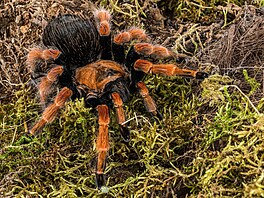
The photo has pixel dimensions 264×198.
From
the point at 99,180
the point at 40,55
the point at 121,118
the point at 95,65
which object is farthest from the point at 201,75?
the point at 40,55

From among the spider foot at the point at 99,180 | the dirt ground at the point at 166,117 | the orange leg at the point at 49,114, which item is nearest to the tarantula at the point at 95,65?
the orange leg at the point at 49,114

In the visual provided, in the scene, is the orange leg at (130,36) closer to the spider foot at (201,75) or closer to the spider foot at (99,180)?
the spider foot at (201,75)

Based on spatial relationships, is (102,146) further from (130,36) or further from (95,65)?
(130,36)

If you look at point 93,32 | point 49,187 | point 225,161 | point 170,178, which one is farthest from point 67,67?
point 225,161

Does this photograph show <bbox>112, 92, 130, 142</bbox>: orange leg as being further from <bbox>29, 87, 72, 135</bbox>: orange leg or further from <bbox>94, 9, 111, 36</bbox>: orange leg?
<bbox>94, 9, 111, 36</bbox>: orange leg

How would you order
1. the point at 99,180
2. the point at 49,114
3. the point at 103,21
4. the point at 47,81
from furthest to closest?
1. the point at 103,21
2. the point at 47,81
3. the point at 49,114
4. the point at 99,180

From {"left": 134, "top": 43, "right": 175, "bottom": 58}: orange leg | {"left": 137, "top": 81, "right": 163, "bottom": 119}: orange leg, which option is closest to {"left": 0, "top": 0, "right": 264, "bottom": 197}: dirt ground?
{"left": 137, "top": 81, "right": 163, "bottom": 119}: orange leg
